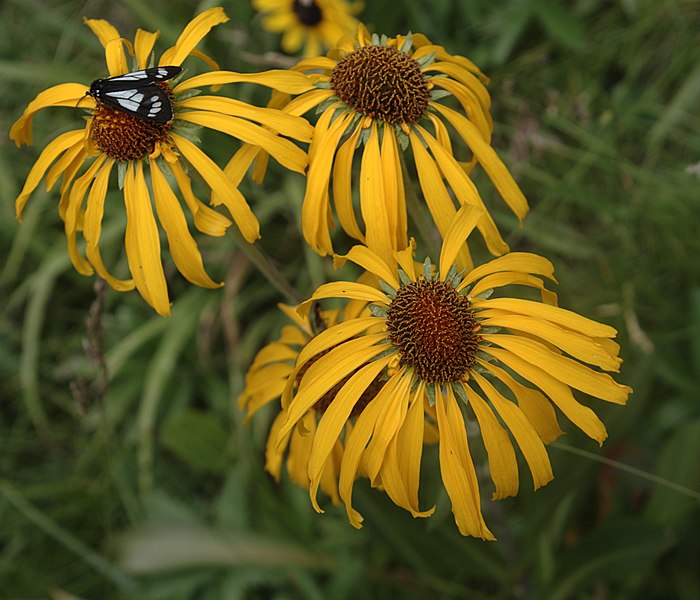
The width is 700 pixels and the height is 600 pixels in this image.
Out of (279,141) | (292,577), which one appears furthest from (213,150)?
(292,577)

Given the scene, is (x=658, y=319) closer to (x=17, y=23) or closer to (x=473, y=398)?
(x=473, y=398)

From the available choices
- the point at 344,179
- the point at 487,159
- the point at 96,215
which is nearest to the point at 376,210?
the point at 344,179

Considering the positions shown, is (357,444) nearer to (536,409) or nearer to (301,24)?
(536,409)

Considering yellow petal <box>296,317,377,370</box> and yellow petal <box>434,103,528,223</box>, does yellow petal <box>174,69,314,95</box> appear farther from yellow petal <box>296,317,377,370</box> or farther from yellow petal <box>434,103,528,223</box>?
yellow petal <box>296,317,377,370</box>

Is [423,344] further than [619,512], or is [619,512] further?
[619,512]

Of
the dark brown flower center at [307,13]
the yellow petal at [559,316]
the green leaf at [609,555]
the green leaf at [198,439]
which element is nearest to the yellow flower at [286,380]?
the yellow petal at [559,316]
